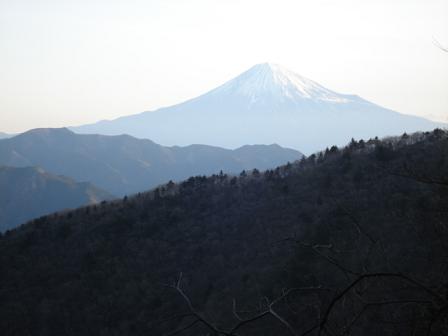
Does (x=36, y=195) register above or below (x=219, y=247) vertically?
below

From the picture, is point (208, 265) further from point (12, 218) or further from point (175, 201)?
point (12, 218)

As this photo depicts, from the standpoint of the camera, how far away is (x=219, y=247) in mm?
26234

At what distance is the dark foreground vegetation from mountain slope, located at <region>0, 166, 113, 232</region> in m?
105

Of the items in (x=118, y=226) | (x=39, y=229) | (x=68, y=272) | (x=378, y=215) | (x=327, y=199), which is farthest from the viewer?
(x=39, y=229)

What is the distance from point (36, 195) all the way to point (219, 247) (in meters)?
136

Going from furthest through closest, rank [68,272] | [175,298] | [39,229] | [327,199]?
[39,229] → [68,272] → [327,199] → [175,298]

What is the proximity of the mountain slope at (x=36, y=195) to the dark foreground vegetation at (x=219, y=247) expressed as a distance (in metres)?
105

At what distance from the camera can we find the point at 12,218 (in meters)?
143

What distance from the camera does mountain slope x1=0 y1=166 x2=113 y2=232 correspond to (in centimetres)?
13925

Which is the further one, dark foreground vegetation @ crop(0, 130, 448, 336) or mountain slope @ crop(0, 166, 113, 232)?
mountain slope @ crop(0, 166, 113, 232)

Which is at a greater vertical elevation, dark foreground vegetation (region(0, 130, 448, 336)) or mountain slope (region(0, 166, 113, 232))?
dark foreground vegetation (region(0, 130, 448, 336))

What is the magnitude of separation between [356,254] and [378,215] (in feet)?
12.8


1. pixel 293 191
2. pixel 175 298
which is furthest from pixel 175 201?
pixel 175 298

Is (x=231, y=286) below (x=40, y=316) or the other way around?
the other way around
